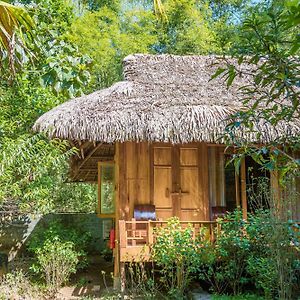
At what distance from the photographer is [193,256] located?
18.6ft

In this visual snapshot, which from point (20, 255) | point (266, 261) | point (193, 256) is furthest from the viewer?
point (20, 255)

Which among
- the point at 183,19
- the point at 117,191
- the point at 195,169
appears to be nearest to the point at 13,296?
the point at 117,191

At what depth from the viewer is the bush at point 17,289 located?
6.35m

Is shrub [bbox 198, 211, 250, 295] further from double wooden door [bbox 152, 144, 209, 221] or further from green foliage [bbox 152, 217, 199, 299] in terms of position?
double wooden door [bbox 152, 144, 209, 221]

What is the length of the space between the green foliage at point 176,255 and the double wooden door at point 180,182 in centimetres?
97

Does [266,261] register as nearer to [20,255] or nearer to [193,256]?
[193,256]

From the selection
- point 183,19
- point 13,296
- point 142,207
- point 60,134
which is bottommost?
point 13,296

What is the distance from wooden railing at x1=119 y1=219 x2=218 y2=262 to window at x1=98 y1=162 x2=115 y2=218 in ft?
4.70

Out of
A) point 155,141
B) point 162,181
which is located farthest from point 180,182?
point 155,141

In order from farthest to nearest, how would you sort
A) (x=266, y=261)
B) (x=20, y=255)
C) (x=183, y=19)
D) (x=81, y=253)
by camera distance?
1. (x=183, y=19)
2. (x=20, y=255)
3. (x=81, y=253)
4. (x=266, y=261)

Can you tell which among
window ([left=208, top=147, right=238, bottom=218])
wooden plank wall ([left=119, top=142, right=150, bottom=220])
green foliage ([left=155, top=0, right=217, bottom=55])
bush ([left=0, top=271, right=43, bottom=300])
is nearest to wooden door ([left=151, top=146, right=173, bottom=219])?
wooden plank wall ([left=119, top=142, right=150, bottom=220])

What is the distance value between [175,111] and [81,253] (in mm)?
2872

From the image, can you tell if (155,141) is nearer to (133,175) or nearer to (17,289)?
(133,175)

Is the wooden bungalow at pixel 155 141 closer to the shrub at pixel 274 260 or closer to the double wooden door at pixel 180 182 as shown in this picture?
the double wooden door at pixel 180 182
